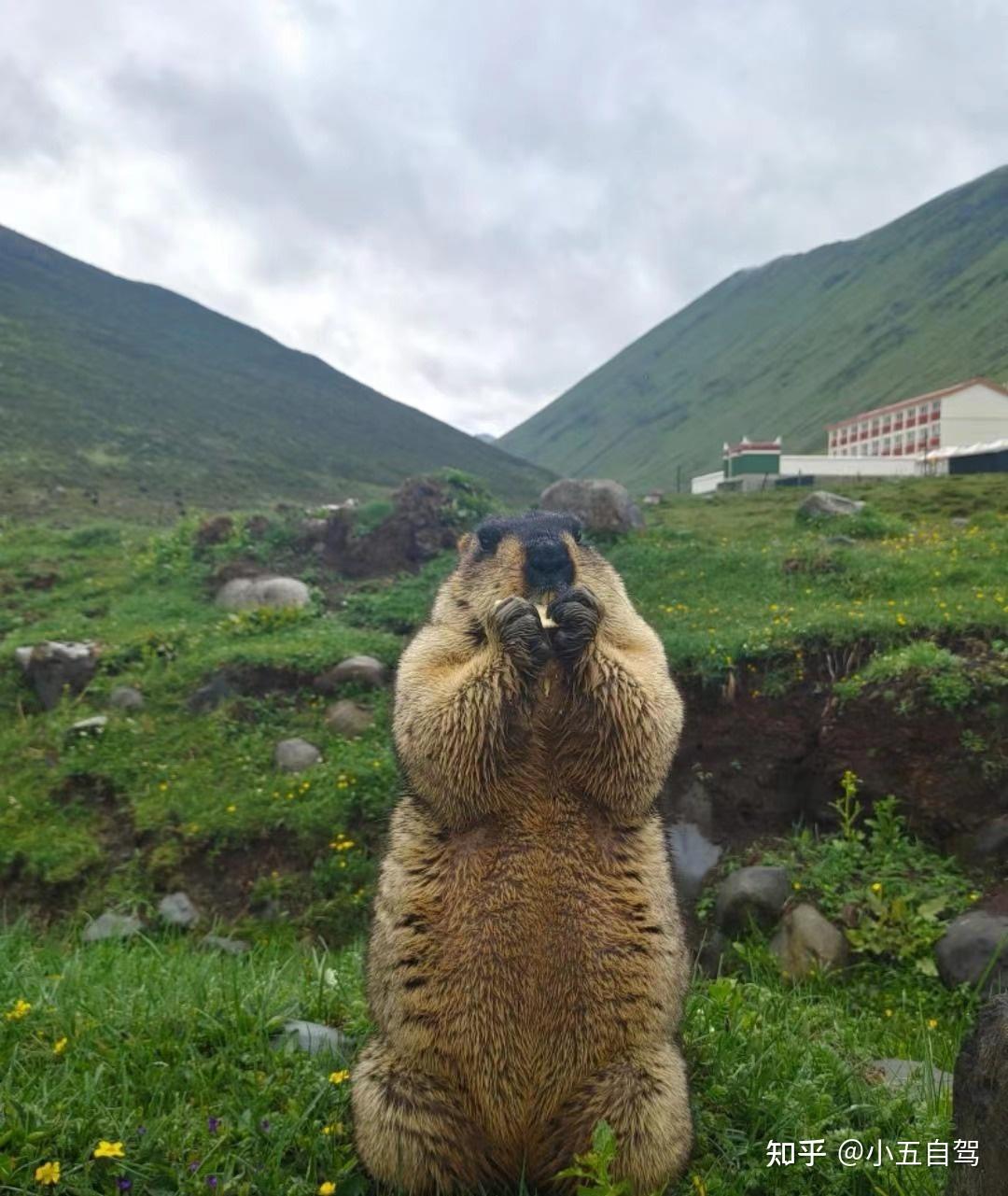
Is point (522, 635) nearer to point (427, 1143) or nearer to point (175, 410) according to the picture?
point (427, 1143)

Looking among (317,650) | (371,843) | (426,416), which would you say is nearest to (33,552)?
(317,650)

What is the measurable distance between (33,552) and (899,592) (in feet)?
42.8

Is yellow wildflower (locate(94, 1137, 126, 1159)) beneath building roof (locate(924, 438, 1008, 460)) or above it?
beneath

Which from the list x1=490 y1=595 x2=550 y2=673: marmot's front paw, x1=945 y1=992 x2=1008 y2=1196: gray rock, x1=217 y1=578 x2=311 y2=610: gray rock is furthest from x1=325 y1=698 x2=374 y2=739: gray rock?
x1=945 y1=992 x2=1008 y2=1196: gray rock

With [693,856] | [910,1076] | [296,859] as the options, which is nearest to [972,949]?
[693,856]

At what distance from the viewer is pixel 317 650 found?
9.80m

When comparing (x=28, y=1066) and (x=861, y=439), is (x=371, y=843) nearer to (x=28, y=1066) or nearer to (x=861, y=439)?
(x=28, y=1066)

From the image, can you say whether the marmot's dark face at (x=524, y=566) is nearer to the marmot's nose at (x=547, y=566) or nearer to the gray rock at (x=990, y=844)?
the marmot's nose at (x=547, y=566)

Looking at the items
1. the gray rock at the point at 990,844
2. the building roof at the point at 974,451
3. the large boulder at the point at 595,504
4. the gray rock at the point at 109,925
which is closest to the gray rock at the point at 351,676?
the gray rock at the point at 109,925

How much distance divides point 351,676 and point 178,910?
3.10m

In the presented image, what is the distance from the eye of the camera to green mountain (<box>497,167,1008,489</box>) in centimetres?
10931

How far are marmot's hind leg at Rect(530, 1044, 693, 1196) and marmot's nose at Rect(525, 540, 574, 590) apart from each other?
4.26ft

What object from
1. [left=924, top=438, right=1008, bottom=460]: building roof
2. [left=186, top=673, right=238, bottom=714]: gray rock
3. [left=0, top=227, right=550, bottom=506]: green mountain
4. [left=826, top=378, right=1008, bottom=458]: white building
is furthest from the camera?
[left=826, top=378, right=1008, bottom=458]: white building

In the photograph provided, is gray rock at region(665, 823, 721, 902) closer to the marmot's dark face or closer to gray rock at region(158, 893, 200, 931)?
gray rock at region(158, 893, 200, 931)
